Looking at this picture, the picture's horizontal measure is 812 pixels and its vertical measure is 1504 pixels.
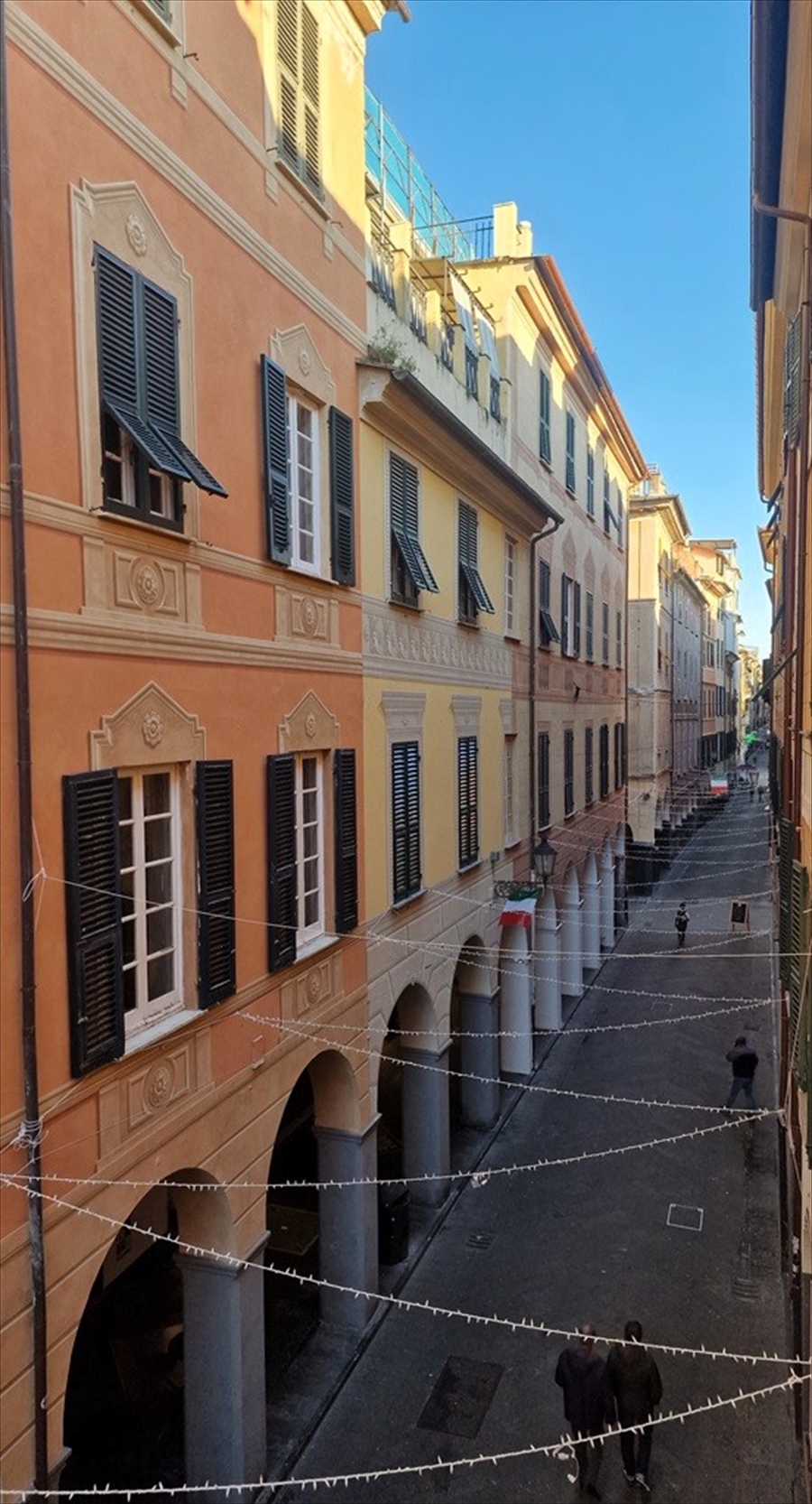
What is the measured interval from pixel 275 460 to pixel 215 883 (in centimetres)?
383

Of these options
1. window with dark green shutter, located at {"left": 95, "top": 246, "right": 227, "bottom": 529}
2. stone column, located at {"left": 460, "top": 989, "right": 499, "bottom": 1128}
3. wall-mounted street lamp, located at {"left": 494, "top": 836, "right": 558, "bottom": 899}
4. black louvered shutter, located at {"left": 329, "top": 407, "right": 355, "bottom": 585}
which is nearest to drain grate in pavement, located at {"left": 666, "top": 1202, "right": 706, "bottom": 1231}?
stone column, located at {"left": 460, "top": 989, "right": 499, "bottom": 1128}

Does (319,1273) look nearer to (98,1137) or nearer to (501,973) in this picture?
(98,1137)

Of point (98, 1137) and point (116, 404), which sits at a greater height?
point (116, 404)

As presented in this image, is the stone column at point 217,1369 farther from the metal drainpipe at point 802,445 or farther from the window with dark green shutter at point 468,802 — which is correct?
the window with dark green shutter at point 468,802

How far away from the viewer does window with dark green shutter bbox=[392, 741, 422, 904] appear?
1255 cm

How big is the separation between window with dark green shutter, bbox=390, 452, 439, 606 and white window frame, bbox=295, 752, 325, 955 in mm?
2986

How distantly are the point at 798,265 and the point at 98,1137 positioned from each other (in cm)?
922

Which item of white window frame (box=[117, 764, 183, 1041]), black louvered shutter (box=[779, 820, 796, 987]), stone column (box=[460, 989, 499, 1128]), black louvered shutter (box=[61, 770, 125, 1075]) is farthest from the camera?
stone column (box=[460, 989, 499, 1128])

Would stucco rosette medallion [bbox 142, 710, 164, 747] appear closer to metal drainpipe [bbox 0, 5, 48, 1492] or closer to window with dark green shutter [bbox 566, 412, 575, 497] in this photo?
metal drainpipe [bbox 0, 5, 48, 1492]

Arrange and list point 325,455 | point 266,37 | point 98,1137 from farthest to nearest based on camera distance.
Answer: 1. point 325,455
2. point 266,37
3. point 98,1137

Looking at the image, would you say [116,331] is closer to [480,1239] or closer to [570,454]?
[480,1239]

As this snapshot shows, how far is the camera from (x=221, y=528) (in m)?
8.37

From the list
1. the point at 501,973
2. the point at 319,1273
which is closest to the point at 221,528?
the point at 319,1273

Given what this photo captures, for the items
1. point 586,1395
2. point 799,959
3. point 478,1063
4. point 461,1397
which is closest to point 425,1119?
point 478,1063
